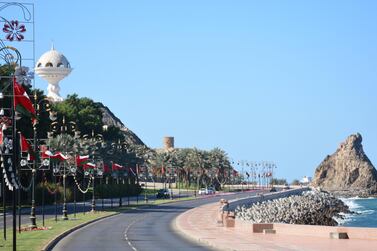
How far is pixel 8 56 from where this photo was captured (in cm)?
3853

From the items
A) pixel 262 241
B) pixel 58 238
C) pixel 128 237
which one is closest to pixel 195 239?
pixel 128 237

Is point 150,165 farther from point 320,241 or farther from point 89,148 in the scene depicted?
point 320,241

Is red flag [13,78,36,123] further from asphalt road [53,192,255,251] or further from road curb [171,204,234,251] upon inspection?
road curb [171,204,234,251]

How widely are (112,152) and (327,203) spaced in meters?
35.5

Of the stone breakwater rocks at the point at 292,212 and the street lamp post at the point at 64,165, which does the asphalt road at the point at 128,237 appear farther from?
the stone breakwater rocks at the point at 292,212

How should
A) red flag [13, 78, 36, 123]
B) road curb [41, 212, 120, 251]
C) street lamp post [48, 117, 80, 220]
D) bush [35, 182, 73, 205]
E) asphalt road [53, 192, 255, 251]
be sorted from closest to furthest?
1. red flag [13, 78, 36, 123]
2. road curb [41, 212, 120, 251]
3. asphalt road [53, 192, 255, 251]
4. street lamp post [48, 117, 80, 220]
5. bush [35, 182, 73, 205]

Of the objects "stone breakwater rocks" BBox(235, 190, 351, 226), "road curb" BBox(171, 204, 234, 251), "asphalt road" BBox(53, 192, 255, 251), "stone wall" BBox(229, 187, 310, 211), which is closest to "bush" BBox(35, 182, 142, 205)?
"stone wall" BBox(229, 187, 310, 211)

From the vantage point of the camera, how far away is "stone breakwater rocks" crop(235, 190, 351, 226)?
8806 cm

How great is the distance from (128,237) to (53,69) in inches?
5646

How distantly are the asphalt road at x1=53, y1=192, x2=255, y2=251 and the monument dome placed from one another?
119618 mm

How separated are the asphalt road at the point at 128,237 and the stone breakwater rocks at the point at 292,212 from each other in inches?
616

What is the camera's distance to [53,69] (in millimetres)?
187875

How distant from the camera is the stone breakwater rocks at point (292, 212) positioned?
8806 centimetres

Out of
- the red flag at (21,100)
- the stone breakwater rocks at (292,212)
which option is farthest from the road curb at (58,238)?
the stone breakwater rocks at (292,212)
